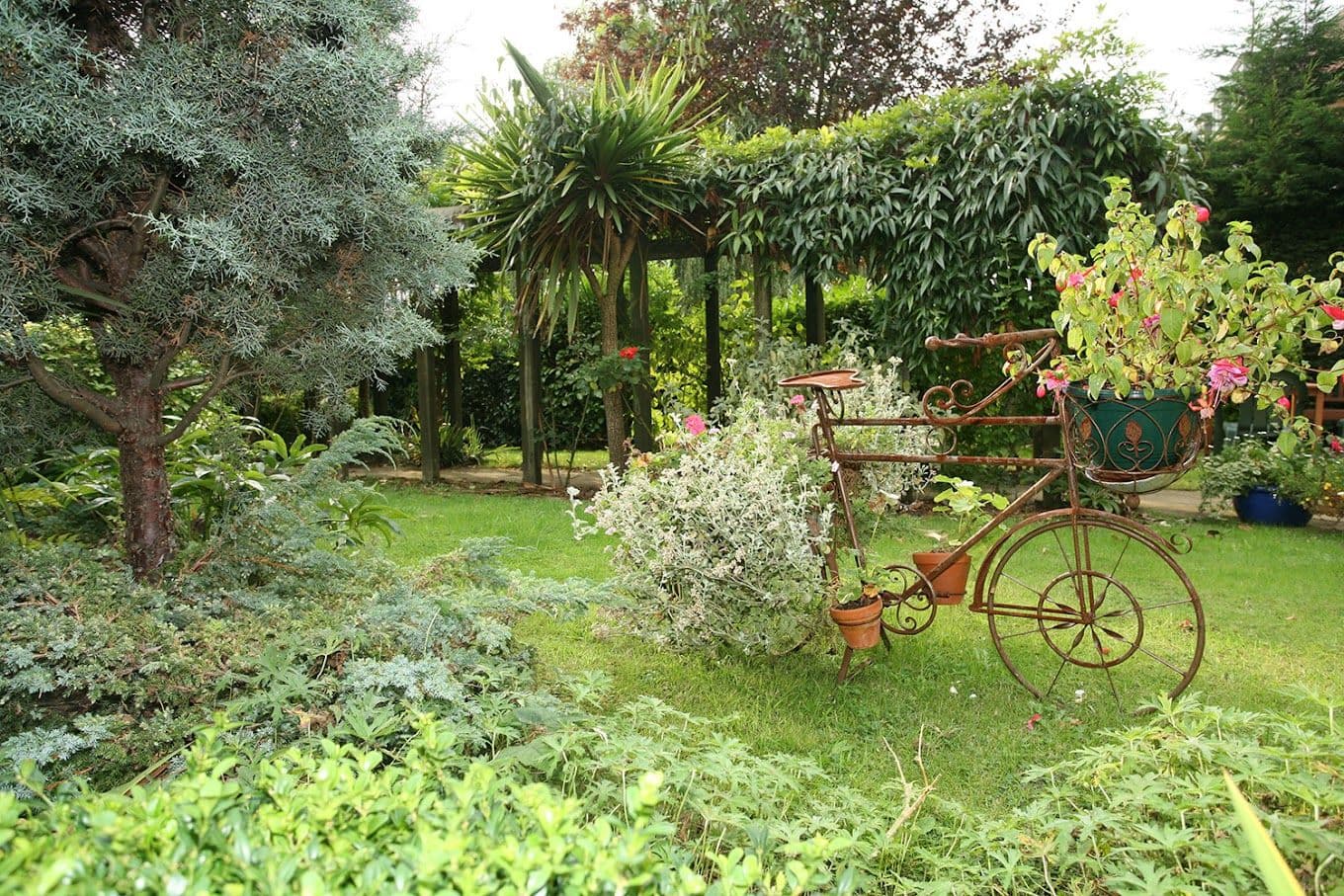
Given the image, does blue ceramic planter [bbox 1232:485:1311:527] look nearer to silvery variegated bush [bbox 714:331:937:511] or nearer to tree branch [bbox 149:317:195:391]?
silvery variegated bush [bbox 714:331:937:511]

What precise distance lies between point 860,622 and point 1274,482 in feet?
15.5

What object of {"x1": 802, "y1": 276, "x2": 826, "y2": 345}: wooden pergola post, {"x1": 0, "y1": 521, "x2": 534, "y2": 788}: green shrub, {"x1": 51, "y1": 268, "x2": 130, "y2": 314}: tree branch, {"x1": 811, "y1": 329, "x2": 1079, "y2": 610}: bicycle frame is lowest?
{"x1": 0, "y1": 521, "x2": 534, "y2": 788}: green shrub

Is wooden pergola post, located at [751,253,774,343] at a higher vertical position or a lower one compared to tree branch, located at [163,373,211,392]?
higher

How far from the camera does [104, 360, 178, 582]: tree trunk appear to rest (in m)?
2.63

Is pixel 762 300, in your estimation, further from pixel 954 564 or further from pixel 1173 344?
pixel 1173 344

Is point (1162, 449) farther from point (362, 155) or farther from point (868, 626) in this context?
point (362, 155)

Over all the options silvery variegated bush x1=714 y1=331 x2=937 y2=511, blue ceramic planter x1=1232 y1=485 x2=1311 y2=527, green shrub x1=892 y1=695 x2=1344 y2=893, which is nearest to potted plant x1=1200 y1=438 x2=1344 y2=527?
blue ceramic planter x1=1232 y1=485 x2=1311 y2=527

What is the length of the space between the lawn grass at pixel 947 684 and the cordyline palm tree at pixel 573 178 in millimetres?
2741

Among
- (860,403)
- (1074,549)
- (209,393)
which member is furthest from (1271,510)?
(209,393)

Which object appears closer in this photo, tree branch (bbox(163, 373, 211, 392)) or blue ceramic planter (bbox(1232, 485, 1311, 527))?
tree branch (bbox(163, 373, 211, 392))

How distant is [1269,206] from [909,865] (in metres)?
8.90

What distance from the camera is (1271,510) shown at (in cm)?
629

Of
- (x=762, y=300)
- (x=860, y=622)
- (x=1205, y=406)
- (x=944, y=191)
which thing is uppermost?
(x=944, y=191)

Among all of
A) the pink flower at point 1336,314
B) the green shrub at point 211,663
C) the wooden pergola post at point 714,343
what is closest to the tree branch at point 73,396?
the green shrub at point 211,663
